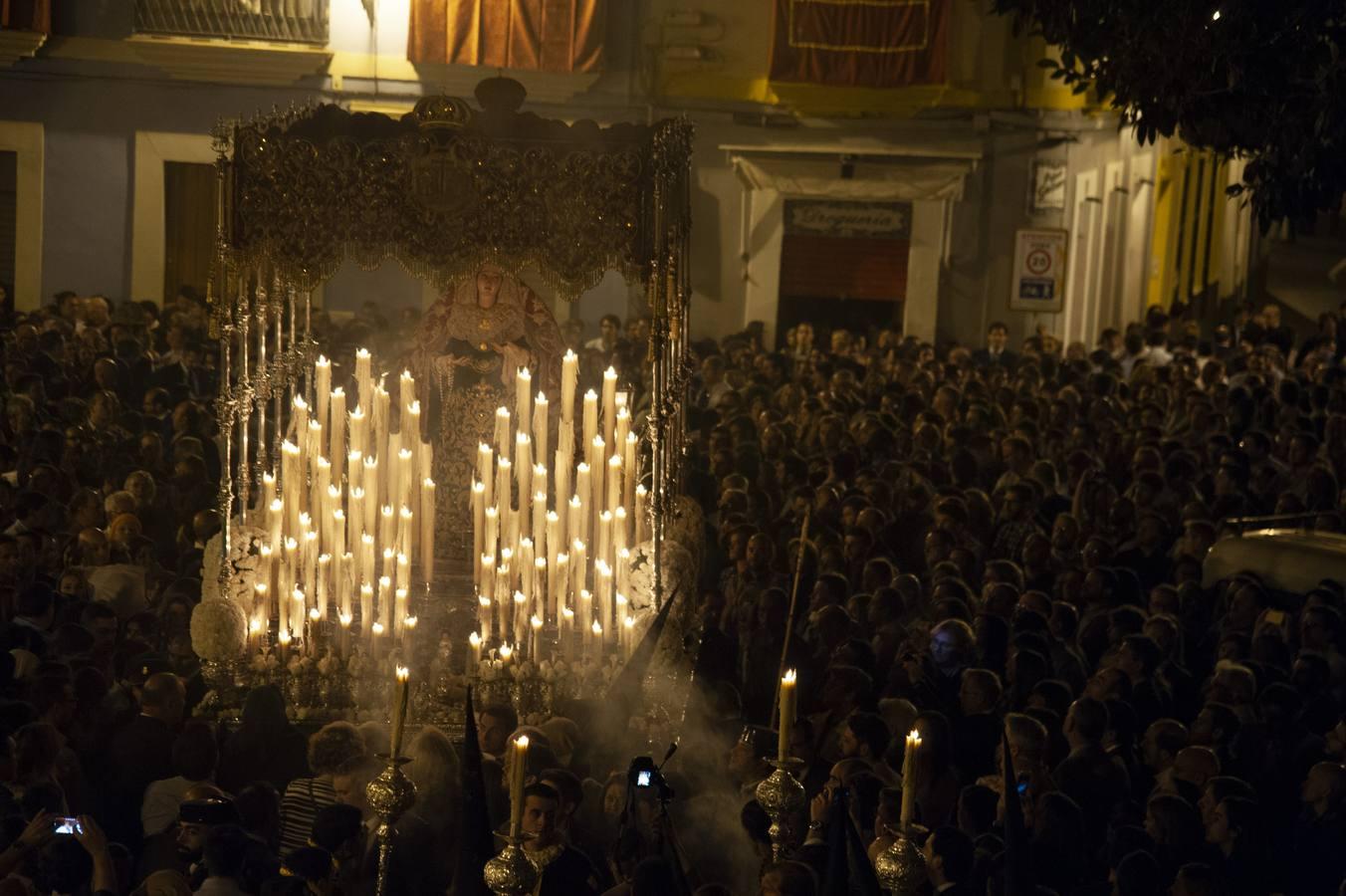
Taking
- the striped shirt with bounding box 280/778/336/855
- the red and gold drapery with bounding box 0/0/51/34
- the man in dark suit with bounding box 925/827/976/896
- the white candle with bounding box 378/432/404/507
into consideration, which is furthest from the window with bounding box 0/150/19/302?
the man in dark suit with bounding box 925/827/976/896

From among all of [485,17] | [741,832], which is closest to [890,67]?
[485,17]

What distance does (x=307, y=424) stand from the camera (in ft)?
36.0

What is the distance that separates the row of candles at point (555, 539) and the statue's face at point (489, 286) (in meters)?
0.61

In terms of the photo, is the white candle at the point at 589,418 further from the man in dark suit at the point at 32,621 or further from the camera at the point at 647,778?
the camera at the point at 647,778

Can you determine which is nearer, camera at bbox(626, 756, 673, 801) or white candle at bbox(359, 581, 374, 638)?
camera at bbox(626, 756, 673, 801)

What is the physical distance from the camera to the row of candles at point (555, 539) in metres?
10.6

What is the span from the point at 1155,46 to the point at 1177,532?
4007 millimetres

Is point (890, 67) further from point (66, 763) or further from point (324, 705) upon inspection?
point (66, 763)

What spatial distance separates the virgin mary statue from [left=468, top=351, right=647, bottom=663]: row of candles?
0.50 m

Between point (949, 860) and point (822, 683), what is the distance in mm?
2913

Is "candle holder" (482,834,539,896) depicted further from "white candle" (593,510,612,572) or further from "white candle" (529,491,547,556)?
"white candle" (593,510,612,572)

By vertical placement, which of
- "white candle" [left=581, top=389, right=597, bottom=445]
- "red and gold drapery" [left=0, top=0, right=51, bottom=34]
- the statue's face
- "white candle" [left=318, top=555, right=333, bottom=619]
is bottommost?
"white candle" [left=318, top=555, right=333, bottom=619]

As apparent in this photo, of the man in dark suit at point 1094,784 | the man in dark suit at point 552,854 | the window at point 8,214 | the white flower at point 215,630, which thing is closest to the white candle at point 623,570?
the white flower at point 215,630

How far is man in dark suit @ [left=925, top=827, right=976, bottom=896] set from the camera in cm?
687
